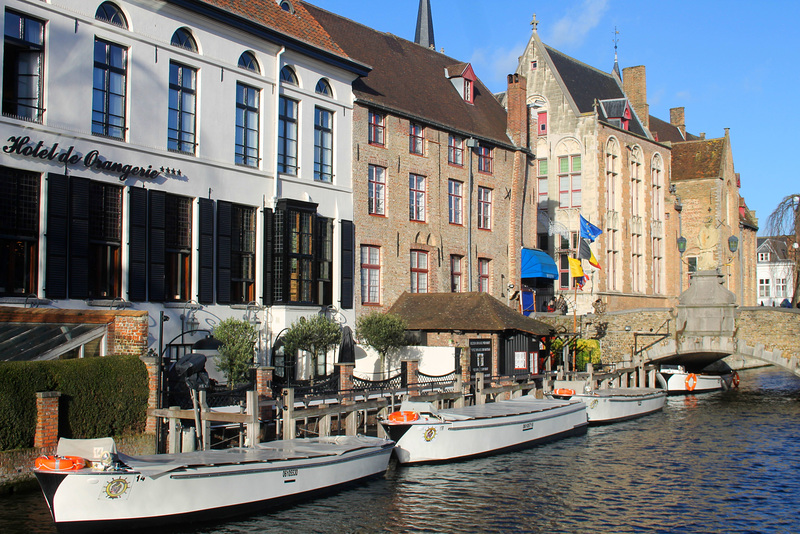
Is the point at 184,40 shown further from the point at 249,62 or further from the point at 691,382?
the point at 691,382

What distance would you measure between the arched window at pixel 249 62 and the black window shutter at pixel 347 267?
623 centimetres

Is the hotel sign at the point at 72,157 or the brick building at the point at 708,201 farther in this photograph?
the brick building at the point at 708,201

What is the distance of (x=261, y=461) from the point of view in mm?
16094

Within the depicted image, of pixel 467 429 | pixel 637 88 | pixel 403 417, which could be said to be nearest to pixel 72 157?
pixel 403 417

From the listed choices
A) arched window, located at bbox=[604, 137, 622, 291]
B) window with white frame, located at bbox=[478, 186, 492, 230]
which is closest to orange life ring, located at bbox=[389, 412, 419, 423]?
window with white frame, located at bbox=[478, 186, 492, 230]

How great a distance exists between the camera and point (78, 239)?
2141cm

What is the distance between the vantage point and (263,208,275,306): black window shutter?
26719 millimetres

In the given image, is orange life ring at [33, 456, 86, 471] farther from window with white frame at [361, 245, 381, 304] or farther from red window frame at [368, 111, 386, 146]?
red window frame at [368, 111, 386, 146]

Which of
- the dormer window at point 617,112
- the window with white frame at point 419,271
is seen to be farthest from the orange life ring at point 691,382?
the window with white frame at point 419,271

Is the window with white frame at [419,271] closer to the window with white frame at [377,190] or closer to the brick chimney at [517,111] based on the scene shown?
the window with white frame at [377,190]

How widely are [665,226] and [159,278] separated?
39746 mm

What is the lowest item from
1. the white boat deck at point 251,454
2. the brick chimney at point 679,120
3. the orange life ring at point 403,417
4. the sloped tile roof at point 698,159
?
the white boat deck at point 251,454

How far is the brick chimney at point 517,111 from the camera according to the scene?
131ft

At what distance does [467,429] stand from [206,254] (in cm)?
938
